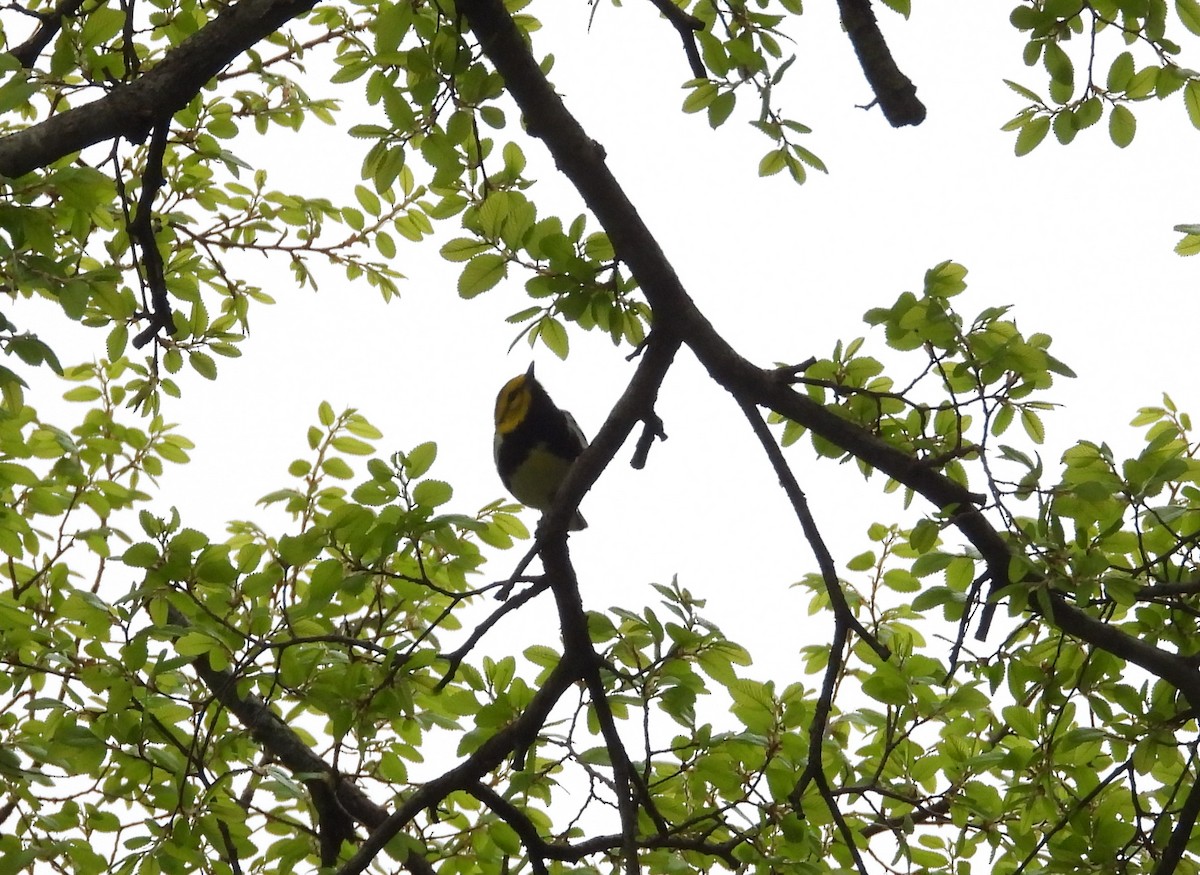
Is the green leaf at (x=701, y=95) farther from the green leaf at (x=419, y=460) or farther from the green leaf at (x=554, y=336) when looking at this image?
the green leaf at (x=419, y=460)

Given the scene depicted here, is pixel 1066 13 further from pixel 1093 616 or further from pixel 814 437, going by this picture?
pixel 1093 616

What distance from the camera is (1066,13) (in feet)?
8.59

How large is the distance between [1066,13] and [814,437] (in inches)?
44.2

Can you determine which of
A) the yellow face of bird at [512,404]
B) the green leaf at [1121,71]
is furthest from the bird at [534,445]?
the green leaf at [1121,71]

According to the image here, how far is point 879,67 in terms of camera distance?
109 inches

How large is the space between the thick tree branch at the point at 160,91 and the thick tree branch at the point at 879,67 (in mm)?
1275

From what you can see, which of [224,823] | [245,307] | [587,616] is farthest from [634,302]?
[245,307]

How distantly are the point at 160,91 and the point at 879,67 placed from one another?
5.39 ft

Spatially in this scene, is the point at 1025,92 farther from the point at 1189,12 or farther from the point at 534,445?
the point at 534,445

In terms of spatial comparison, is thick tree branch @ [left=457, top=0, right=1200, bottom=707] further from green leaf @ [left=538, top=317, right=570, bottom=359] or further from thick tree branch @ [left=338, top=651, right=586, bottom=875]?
thick tree branch @ [left=338, top=651, right=586, bottom=875]

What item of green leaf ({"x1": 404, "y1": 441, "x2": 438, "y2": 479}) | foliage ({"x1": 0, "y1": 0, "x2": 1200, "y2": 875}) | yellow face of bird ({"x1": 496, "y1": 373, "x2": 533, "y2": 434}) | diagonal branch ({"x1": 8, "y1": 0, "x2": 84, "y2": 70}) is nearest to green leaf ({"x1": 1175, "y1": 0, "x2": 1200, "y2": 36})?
foliage ({"x1": 0, "y1": 0, "x2": 1200, "y2": 875})

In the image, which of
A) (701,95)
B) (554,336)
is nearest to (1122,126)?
(701,95)

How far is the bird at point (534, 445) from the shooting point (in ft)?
13.7

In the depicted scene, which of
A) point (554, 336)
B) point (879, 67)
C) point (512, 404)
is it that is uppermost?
point (512, 404)
